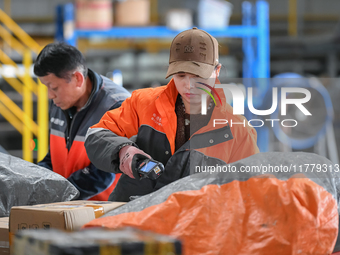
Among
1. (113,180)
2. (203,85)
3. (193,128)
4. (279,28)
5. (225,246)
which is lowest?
(113,180)

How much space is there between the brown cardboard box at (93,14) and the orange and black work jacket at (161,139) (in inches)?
139

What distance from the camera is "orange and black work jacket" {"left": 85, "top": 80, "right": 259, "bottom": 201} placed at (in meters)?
1.69

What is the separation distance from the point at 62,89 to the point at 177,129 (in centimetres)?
95

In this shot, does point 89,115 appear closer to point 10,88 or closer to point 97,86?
point 97,86

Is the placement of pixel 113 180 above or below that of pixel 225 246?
below

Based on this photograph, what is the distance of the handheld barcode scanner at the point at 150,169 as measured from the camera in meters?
1.66

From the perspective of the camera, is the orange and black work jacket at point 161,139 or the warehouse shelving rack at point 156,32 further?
the warehouse shelving rack at point 156,32

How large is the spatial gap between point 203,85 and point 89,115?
96 centimetres

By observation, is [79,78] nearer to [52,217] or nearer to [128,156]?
[128,156]

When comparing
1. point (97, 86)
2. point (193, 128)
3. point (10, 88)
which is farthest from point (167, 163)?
point (10, 88)

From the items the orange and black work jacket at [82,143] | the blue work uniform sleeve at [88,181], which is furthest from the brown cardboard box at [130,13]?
the blue work uniform sleeve at [88,181]

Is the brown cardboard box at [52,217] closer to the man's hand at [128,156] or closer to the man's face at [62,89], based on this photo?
the man's hand at [128,156]

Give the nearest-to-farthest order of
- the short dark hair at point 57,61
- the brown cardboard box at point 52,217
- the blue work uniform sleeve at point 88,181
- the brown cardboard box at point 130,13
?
1. the brown cardboard box at point 52,217
2. the blue work uniform sleeve at point 88,181
3. the short dark hair at point 57,61
4. the brown cardboard box at point 130,13

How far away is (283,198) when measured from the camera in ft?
4.05
